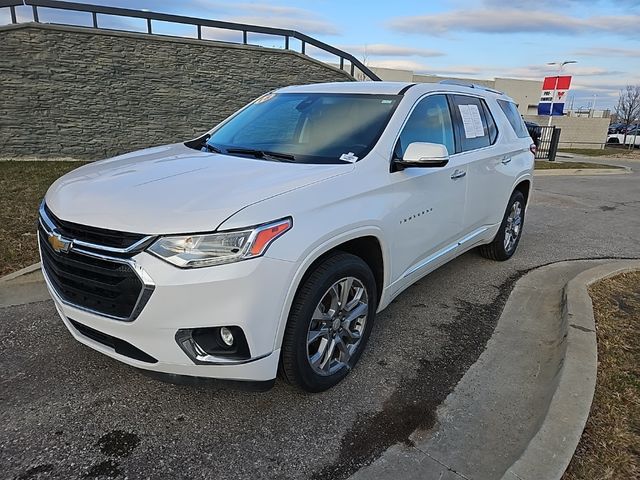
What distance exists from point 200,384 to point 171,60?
12.2 m

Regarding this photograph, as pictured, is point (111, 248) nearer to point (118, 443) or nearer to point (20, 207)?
point (118, 443)

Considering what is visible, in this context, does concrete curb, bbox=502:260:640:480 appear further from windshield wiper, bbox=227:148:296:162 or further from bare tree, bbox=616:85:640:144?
bare tree, bbox=616:85:640:144

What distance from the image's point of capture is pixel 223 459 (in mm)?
2287

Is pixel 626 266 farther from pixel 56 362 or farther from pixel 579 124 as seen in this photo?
pixel 579 124

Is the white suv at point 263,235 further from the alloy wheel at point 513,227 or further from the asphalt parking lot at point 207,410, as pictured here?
the alloy wheel at point 513,227

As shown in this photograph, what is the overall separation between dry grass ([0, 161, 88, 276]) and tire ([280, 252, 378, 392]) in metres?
3.28

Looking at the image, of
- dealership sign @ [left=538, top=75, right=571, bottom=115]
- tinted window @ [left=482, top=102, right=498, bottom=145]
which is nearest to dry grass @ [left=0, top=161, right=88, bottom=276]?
tinted window @ [left=482, top=102, right=498, bottom=145]

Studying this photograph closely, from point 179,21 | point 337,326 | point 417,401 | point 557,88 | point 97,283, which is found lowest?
point 417,401

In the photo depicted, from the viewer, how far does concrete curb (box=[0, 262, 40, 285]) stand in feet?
13.6

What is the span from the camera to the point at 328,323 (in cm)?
274

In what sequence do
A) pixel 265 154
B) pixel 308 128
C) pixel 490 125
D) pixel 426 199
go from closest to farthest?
pixel 265 154, pixel 426 199, pixel 308 128, pixel 490 125

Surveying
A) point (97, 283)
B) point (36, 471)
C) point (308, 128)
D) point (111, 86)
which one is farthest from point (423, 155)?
point (111, 86)

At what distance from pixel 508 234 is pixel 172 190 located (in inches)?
165

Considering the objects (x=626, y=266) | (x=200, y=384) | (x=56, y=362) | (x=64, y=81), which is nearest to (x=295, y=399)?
(x=200, y=384)
